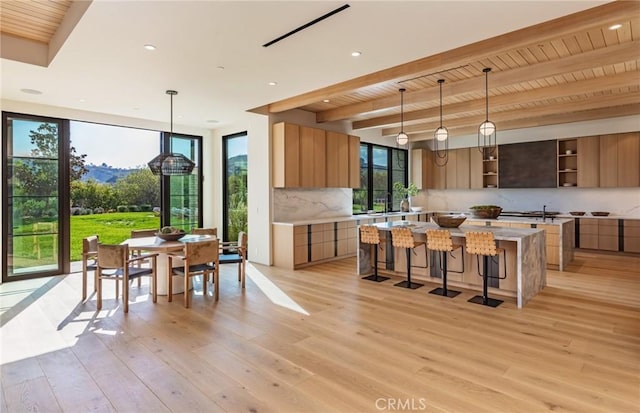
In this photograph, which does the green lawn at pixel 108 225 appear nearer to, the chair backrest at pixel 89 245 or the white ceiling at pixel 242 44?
the chair backrest at pixel 89 245

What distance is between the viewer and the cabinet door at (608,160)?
7.43m

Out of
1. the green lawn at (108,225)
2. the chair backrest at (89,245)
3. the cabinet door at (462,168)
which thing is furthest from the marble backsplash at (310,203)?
the cabinet door at (462,168)

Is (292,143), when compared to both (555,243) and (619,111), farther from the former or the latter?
(619,111)

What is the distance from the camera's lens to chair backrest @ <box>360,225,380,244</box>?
5.51m

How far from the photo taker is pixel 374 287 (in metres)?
5.14

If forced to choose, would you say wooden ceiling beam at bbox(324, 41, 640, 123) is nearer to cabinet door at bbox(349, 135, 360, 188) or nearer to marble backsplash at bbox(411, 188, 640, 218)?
cabinet door at bbox(349, 135, 360, 188)

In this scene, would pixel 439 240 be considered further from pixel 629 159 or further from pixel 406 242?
pixel 629 159

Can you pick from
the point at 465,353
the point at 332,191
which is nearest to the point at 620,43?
the point at 465,353

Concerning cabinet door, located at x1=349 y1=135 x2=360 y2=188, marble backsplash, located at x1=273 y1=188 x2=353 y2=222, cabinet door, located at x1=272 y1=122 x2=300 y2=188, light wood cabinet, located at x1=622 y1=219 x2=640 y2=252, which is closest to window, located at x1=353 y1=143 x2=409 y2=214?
marble backsplash, located at x1=273 y1=188 x2=353 y2=222

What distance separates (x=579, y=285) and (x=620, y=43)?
125 inches

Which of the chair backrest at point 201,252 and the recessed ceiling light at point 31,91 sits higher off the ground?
the recessed ceiling light at point 31,91

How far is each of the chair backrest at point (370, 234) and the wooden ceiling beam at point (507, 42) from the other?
6.85 feet

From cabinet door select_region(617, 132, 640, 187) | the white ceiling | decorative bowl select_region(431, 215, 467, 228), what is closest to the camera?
Result: the white ceiling

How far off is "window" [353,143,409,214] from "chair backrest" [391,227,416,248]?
3.57 meters
